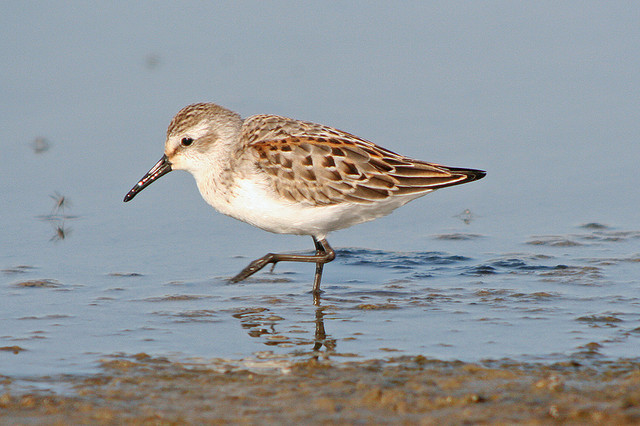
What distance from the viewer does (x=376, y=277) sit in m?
9.59

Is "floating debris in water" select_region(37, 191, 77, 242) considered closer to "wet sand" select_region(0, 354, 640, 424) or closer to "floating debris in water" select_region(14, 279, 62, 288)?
"floating debris in water" select_region(14, 279, 62, 288)

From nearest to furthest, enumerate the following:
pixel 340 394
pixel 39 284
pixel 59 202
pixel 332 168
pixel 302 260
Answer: pixel 340 394 < pixel 332 168 < pixel 39 284 < pixel 302 260 < pixel 59 202

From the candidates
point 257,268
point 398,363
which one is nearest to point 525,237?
point 257,268

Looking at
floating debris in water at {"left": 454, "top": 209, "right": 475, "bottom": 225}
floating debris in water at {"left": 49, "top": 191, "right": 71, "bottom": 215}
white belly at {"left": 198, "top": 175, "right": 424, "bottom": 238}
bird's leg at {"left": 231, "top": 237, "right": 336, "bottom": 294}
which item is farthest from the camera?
floating debris in water at {"left": 454, "top": 209, "right": 475, "bottom": 225}

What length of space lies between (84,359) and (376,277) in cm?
339

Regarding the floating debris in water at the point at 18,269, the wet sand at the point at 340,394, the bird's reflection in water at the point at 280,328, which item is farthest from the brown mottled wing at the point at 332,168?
the floating debris in water at the point at 18,269

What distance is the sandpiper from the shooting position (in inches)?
348

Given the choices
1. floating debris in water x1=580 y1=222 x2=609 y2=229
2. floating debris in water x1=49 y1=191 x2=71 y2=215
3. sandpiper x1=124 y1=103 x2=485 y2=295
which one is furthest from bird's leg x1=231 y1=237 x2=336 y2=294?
floating debris in water x1=580 y1=222 x2=609 y2=229

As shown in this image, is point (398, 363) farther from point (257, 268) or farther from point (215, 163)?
point (215, 163)

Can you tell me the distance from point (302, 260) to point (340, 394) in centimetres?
320

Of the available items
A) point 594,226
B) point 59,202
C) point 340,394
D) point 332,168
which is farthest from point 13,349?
point 594,226

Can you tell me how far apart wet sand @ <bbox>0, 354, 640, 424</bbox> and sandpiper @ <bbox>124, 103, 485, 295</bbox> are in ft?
6.69

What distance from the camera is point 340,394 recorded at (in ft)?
20.6

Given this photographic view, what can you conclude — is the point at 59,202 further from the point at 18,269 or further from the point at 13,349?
the point at 13,349
